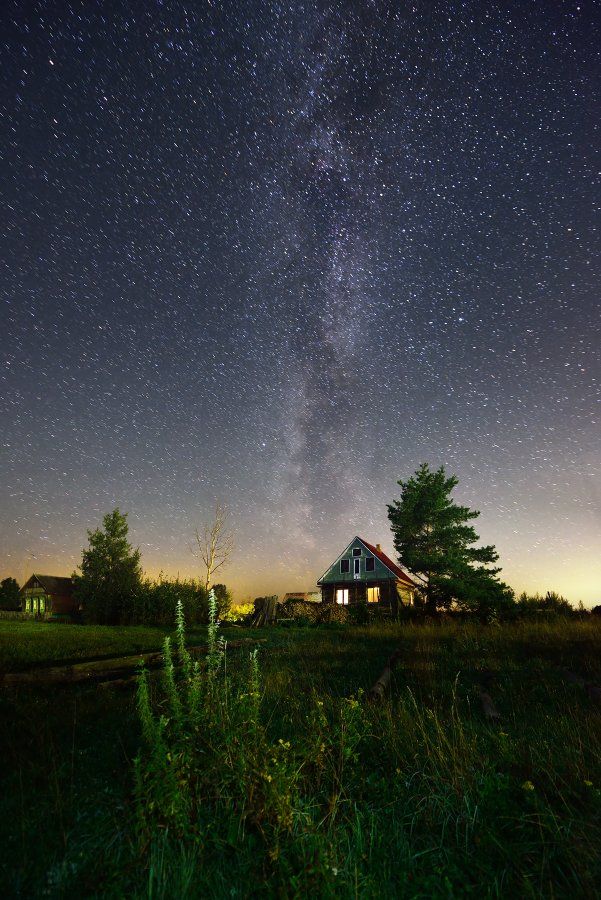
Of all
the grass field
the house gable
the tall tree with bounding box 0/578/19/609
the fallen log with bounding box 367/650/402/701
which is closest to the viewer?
the grass field

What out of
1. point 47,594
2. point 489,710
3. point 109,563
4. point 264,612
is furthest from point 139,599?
point 47,594

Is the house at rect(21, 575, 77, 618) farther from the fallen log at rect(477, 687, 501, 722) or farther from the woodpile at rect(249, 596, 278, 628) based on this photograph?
the fallen log at rect(477, 687, 501, 722)

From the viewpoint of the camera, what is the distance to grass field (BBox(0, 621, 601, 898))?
2725 millimetres

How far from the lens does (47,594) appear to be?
64.6m

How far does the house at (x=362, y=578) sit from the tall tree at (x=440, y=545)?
9883 mm

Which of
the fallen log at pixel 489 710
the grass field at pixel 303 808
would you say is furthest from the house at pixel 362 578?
the grass field at pixel 303 808

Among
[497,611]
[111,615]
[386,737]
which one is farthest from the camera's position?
[111,615]

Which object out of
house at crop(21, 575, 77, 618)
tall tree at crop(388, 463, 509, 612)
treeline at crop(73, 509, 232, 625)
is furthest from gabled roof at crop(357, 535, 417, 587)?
house at crop(21, 575, 77, 618)

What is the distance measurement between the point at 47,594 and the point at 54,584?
2.61m

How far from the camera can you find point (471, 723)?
5.26 metres

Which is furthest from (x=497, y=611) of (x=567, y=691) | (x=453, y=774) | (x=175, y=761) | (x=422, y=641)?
(x=175, y=761)

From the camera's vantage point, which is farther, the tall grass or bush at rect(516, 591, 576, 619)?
bush at rect(516, 591, 576, 619)

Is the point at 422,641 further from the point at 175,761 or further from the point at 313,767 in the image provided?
the point at 175,761

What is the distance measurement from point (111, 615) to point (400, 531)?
769 inches
